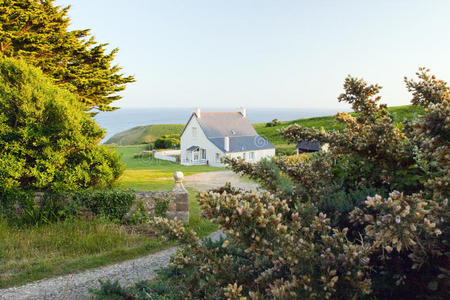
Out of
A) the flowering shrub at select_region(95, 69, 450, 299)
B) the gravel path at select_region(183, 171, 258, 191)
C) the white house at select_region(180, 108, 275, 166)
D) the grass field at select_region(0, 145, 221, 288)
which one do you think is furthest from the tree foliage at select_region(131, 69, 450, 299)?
the white house at select_region(180, 108, 275, 166)

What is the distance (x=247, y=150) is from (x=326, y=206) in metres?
25.3

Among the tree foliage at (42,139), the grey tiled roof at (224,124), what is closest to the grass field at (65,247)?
the tree foliage at (42,139)

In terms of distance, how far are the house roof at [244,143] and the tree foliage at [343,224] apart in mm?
24169

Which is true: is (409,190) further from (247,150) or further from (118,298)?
(247,150)

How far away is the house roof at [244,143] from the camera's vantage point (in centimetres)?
2784

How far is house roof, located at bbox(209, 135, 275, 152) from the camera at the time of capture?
1096 inches

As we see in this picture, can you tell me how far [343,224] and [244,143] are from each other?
84.8 ft

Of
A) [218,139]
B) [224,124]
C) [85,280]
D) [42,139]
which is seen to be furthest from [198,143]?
[85,280]

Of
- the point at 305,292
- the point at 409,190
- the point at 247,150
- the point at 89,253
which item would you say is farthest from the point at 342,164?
the point at 247,150

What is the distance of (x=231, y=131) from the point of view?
29.6 metres

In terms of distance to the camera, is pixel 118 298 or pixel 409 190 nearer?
pixel 118 298

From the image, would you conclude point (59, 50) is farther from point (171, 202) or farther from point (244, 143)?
point (244, 143)

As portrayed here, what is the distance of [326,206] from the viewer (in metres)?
2.99

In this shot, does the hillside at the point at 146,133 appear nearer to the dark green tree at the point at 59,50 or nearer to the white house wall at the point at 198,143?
the white house wall at the point at 198,143
